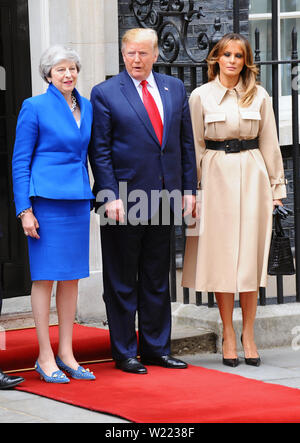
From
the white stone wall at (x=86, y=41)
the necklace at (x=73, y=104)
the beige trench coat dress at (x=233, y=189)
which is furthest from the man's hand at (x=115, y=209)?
the white stone wall at (x=86, y=41)

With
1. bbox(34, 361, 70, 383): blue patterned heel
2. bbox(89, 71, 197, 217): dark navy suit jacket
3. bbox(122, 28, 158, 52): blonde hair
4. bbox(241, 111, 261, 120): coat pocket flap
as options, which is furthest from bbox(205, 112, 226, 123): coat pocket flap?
bbox(34, 361, 70, 383): blue patterned heel

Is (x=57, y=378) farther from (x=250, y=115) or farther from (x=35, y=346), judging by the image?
(x=250, y=115)

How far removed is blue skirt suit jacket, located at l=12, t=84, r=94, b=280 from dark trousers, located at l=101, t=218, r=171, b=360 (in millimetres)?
299

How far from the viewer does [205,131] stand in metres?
6.42

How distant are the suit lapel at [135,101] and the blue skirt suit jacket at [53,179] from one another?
27 cm

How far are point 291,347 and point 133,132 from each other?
192cm

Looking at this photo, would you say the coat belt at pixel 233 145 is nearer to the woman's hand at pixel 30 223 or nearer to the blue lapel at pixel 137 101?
the blue lapel at pixel 137 101

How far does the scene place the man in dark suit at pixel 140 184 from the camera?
602 centimetres

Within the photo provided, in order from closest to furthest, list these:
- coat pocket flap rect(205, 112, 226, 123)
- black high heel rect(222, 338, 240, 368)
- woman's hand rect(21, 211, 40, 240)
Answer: woman's hand rect(21, 211, 40, 240) → coat pocket flap rect(205, 112, 226, 123) → black high heel rect(222, 338, 240, 368)

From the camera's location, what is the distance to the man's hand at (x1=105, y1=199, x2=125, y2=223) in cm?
598

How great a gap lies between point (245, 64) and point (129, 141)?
86cm

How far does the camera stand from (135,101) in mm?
6059

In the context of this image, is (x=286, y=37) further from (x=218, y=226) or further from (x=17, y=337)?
(x=17, y=337)

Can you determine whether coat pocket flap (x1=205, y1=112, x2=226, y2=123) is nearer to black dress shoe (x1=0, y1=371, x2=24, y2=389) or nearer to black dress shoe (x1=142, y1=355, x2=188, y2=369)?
black dress shoe (x1=142, y1=355, x2=188, y2=369)
